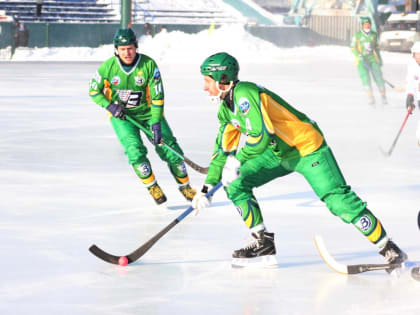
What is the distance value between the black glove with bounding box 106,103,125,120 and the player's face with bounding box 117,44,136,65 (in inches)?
13.6

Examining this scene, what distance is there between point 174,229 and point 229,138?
143 centimetres

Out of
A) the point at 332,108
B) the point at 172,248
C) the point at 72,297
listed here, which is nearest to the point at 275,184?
the point at 172,248

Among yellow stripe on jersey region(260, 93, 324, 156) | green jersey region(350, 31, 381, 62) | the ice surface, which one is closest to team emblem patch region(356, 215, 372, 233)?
the ice surface

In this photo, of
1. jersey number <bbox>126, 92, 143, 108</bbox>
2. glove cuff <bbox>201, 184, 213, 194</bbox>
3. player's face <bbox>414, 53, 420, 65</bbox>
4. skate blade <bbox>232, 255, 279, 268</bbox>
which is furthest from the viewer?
player's face <bbox>414, 53, 420, 65</bbox>

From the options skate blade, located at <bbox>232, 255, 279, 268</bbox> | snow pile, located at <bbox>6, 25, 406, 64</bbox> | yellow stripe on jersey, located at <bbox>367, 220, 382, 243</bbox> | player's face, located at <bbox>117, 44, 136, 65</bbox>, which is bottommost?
snow pile, located at <bbox>6, 25, 406, 64</bbox>

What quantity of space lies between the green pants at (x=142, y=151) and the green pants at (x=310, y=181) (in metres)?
2.20

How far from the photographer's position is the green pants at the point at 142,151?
7695mm

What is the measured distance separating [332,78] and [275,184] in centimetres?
1532

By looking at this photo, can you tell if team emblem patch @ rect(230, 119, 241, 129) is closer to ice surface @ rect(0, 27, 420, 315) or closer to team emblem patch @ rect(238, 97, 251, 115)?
team emblem patch @ rect(238, 97, 251, 115)

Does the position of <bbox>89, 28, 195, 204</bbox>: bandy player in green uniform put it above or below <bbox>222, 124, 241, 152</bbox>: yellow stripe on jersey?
below

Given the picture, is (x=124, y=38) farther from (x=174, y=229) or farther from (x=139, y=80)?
(x=174, y=229)

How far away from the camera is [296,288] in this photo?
5.13m

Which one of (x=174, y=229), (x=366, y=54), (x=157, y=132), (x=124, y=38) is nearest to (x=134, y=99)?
(x=157, y=132)

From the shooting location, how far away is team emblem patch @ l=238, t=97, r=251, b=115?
506cm
